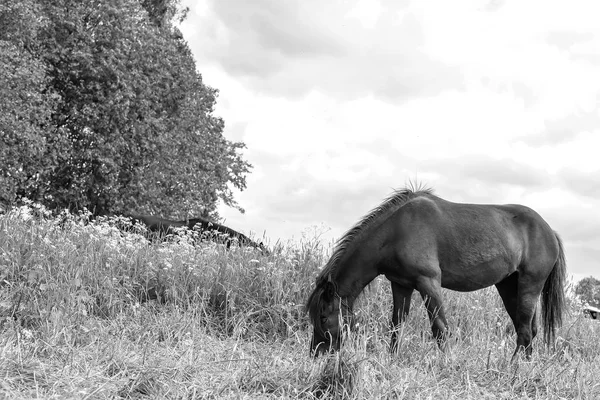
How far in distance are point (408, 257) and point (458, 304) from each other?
3301 millimetres

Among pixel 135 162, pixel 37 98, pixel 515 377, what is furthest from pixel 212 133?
pixel 515 377

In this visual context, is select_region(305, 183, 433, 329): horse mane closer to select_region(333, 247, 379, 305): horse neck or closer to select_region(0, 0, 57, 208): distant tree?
select_region(333, 247, 379, 305): horse neck

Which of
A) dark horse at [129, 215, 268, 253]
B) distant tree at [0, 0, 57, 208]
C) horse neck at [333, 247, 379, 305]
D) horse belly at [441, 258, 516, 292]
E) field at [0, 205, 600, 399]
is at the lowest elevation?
field at [0, 205, 600, 399]

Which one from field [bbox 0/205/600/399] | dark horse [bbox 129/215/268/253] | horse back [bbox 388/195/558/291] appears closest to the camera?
field [bbox 0/205/600/399]

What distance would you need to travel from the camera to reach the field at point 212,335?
5.26 metres

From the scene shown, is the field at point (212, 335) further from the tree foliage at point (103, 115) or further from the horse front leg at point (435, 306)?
the tree foliage at point (103, 115)

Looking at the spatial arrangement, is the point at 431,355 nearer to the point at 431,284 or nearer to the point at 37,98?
the point at 431,284

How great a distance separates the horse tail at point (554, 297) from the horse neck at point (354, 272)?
116 inches

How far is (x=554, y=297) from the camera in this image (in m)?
9.25

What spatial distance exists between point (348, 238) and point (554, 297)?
125 inches

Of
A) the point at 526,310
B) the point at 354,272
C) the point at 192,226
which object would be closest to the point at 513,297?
the point at 526,310

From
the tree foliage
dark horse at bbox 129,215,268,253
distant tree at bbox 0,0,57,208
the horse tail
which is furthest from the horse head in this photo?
the tree foliage

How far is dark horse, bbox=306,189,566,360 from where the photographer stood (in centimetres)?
748

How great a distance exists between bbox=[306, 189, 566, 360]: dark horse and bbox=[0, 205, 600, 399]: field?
1.26ft
